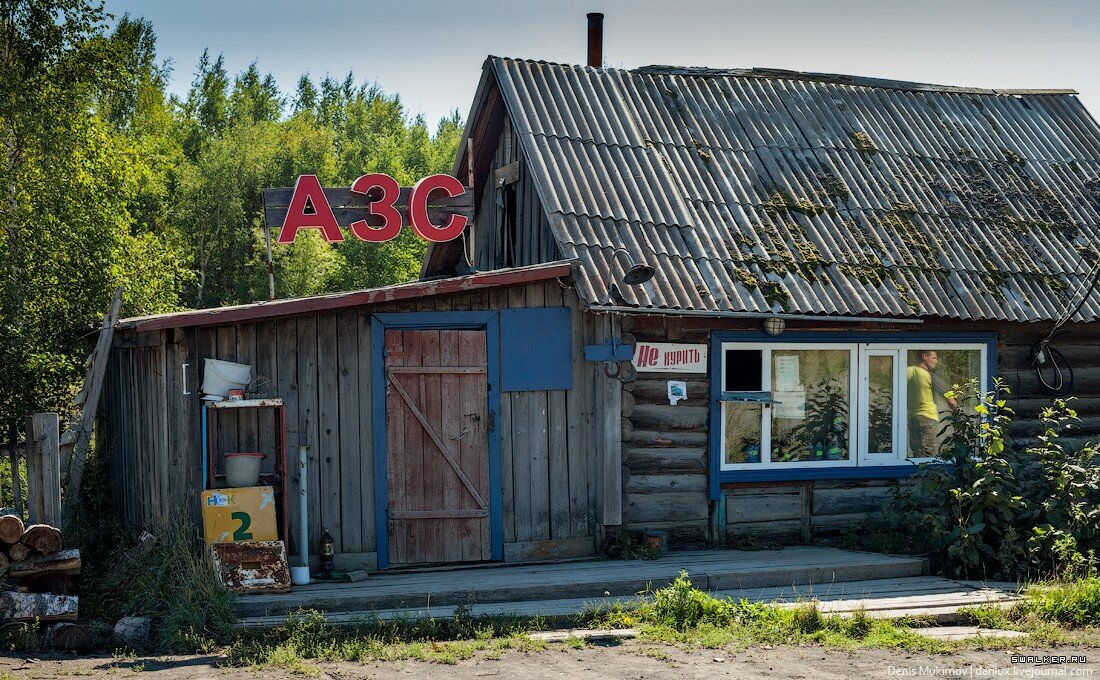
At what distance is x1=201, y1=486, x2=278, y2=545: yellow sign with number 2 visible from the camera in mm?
9367

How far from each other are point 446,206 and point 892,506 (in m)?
6.06

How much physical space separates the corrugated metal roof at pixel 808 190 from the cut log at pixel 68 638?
5127 millimetres

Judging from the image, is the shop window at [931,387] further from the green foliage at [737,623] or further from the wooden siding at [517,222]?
the wooden siding at [517,222]

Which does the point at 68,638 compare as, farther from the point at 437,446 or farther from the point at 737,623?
the point at 737,623

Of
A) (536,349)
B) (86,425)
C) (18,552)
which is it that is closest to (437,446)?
(536,349)

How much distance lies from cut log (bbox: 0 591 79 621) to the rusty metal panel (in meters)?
1.11

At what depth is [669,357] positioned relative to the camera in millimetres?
11039

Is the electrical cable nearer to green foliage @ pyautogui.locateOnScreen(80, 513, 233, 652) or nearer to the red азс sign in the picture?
the red азс sign

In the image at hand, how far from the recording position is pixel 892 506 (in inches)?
428

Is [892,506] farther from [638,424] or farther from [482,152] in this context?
[482,152]

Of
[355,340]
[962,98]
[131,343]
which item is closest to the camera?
[355,340]

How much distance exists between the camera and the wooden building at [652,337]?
10.2 m

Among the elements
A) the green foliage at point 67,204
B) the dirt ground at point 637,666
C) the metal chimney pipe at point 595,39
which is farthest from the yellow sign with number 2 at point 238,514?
the metal chimney pipe at point 595,39

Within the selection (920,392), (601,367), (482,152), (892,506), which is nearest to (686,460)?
(601,367)
